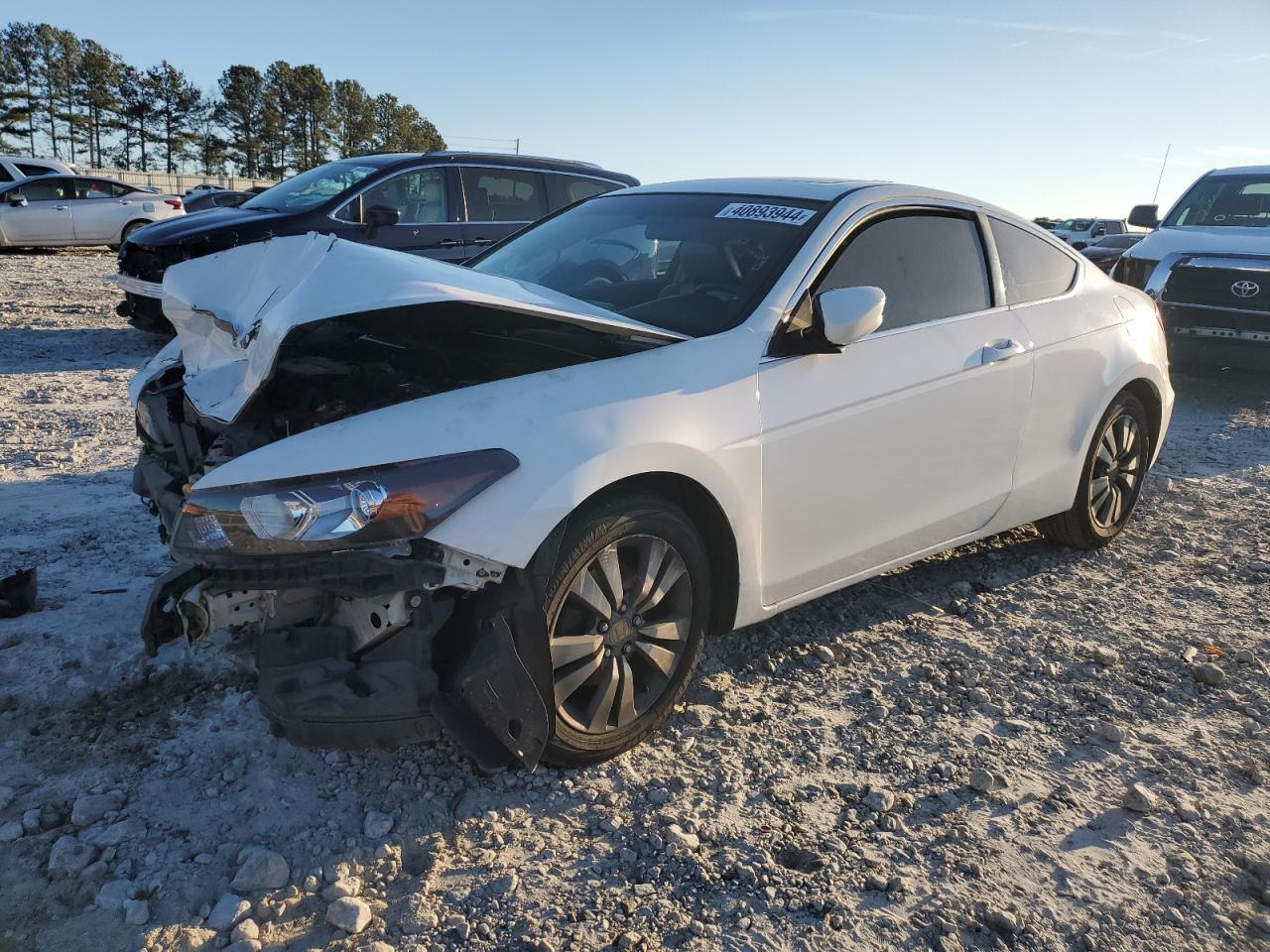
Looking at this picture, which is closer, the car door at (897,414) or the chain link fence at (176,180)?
the car door at (897,414)

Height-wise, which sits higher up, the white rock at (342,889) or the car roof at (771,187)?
the car roof at (771,187)

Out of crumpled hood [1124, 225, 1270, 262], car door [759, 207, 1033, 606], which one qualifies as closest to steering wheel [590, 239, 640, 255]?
car door [759, 207, 1033, 606]

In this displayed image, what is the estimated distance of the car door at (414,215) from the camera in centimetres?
859

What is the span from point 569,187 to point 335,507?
25.0 ft

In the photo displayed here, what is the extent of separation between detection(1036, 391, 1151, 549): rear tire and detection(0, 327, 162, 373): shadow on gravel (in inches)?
292

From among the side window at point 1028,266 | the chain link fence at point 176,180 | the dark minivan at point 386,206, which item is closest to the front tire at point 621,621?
the side window at point 1028,266

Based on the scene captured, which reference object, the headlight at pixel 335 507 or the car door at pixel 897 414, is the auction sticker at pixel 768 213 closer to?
the car door at pixel 897 414

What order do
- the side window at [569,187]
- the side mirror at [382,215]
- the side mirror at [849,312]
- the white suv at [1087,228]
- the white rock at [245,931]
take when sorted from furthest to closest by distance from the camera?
the white suv at [1087,228], the side window at [569,187], the side mirror at [382,215], the side mirror at [849,312], the white rock at [245,931]

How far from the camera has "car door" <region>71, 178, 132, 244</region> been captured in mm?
17891

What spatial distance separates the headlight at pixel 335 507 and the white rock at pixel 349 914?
0.85 metres

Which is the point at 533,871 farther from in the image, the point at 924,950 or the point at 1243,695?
the point at 1243,695

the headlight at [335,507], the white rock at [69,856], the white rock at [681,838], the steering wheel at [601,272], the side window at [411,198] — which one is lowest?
the white rock at [681,838]

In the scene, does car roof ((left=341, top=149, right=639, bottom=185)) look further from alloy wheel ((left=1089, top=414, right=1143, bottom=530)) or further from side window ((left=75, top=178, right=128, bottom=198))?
side window ((left=75, top=178, right=128, bottom=198))

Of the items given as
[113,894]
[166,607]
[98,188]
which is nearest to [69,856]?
[113,894]
